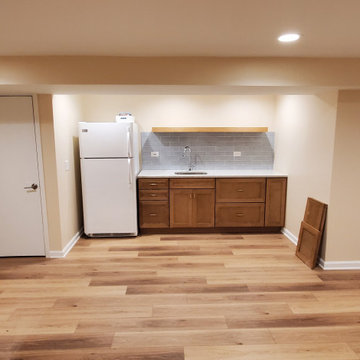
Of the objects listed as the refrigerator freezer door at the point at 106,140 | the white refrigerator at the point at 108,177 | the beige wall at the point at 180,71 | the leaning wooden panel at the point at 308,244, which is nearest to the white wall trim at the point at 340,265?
the leaning wooden panel at the point at 308,244

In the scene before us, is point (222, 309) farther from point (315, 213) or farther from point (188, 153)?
point (188, 153)

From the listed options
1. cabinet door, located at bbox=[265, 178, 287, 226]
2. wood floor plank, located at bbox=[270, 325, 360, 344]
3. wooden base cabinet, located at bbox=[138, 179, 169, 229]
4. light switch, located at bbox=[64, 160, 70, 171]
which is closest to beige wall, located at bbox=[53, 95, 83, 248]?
light switch, located at bbox=[64, 160, 70, 171]

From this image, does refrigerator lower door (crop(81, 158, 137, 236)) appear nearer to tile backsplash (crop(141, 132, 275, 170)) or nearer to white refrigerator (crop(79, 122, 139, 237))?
white refrigerator (crop(79, 122, 139, 237))

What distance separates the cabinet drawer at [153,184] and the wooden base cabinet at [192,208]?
140mm

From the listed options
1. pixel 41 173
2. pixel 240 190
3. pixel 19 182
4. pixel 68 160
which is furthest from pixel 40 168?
pixel 240 190

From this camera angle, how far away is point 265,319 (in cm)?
219

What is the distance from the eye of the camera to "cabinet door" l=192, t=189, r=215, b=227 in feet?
13.2

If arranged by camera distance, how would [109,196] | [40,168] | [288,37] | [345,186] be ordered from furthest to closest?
[109,196]
[40,168]
[345,186]
[288,37]

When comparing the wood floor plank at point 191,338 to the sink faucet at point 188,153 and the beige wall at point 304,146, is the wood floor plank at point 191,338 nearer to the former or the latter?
the beige wall at point 304,146

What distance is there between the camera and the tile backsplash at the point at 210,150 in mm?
4484

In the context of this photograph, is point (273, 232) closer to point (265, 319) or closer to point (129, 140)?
point (265, 319)

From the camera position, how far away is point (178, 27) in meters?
1.79

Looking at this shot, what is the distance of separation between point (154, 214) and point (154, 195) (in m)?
0.29

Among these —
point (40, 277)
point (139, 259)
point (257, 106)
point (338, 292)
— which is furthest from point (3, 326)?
point (257, 106)
